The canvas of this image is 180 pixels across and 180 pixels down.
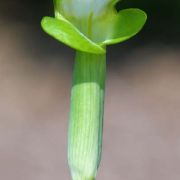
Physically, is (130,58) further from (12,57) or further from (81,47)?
(81,47)

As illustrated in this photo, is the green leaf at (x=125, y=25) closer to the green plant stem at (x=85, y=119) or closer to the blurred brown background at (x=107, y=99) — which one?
the green plant stem at (x=85, y=119)

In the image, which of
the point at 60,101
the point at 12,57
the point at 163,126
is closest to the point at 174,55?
the point at 163,126

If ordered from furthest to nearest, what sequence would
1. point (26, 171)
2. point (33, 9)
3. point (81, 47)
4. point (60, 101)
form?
point (33, 9)
point (60, 101)
point (26, 171)
point (81, 47)

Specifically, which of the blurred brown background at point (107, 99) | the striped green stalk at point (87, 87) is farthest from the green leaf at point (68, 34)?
the blurred brown background at point (107, 99)

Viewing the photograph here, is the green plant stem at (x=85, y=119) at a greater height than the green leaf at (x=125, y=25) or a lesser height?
lesser

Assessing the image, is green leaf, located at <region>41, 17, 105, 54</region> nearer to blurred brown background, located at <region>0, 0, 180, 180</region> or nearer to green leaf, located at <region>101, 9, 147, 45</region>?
green leaf, located at <region>101, 9, 147, 45</region>

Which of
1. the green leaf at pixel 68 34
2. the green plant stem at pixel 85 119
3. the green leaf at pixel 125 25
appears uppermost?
the green leaf at pixel 125 25
